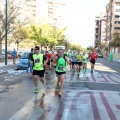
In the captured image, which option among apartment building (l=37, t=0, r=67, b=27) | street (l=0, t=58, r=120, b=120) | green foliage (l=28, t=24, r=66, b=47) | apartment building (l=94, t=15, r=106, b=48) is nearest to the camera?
street (l=0, t=58, r=120, b=120)

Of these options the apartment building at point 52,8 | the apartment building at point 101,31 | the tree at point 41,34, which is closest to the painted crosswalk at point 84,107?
the tree at point 41,34

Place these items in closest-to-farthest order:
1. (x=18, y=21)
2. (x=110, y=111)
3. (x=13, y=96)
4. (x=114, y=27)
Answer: (x=110, y=111)
(x=13, y=96)
(x=18, y=21)
(x=114, y=27)

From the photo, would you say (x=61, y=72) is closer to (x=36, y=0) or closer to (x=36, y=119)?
(x=36, y=119)

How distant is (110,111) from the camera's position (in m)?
8.25

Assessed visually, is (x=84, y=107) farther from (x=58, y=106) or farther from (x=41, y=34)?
(x=41, y=34)

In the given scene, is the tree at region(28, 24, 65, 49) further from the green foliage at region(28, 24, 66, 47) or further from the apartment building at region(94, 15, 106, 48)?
the apartment building at region(94, 15, 106, 48)

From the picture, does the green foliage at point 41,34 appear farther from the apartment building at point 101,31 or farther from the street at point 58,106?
the apartment building at point 101,31

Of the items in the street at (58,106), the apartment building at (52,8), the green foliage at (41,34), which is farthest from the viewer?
the apartment building at (52,8)

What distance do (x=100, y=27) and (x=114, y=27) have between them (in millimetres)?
63627

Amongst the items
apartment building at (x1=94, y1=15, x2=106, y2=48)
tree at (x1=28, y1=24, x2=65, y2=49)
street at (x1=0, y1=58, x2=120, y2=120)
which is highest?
apartment building at (x1=94, y1=15, x2=106, y2=48)

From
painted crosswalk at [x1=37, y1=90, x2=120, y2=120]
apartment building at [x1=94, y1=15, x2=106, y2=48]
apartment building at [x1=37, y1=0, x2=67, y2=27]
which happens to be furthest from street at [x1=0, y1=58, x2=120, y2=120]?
apartment building at [x1=94, y1=15, x2=106, y2=48]

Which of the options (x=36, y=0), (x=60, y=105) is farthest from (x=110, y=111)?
(x=36, y=0)

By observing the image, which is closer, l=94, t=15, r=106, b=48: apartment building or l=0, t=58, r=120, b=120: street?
l=0, t=58, r=120, b=120: street

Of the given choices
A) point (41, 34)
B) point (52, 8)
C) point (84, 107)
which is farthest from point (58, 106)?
point (52, 8)
